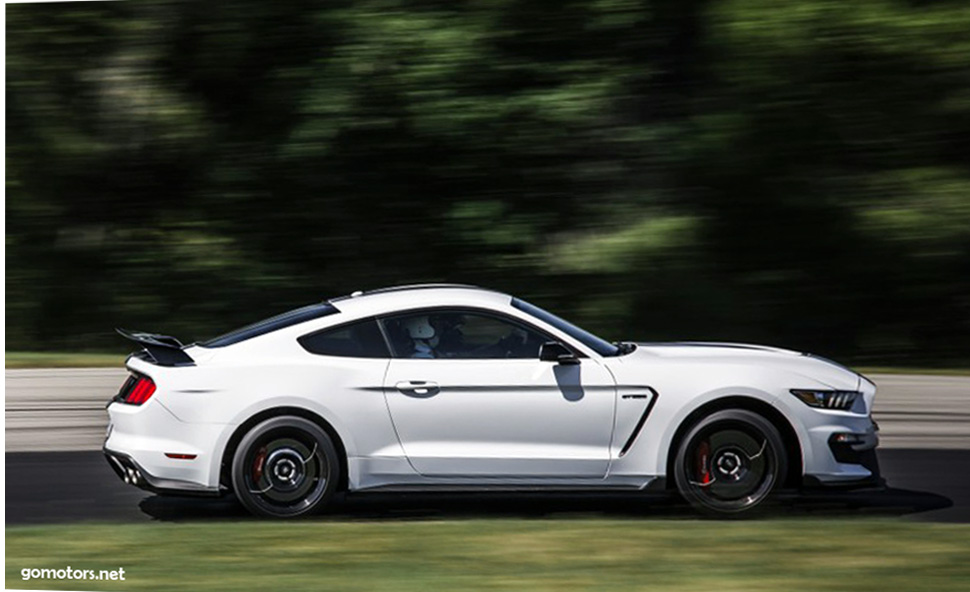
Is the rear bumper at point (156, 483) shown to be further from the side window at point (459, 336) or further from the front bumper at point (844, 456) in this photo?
the front bumper at point (844, 456)

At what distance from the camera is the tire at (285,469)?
6.77m

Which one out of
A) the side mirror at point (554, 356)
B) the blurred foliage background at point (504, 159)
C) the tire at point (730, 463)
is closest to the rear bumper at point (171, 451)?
the side mirror at point (554, 356)

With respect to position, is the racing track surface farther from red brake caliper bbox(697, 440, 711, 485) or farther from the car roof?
the car roof

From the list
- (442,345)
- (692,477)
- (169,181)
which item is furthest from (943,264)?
(169,181)

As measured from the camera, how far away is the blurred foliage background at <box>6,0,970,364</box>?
8.88 m

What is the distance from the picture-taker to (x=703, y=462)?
680cm

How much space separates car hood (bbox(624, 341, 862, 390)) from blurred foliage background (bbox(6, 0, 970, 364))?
1.30 meters

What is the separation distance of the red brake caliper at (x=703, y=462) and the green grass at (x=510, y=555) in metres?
0.23

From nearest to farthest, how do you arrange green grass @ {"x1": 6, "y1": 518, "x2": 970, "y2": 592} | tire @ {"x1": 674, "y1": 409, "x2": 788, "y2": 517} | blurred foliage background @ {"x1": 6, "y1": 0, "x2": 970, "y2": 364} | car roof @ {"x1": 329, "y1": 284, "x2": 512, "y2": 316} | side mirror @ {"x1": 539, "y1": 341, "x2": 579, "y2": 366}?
green grass @ {"x1": 6, "y1": 518, "x2": 970, "y2": 592}, tire @ {"x1": 674, "y1": 409, "x2": 788, "y2": 517}, side mirror @ {"x1": 539, "y1": 341, "x2": 579, "y2": 366}, car roof @ {"x1": 329, "y1": 284, "x2": 512, "y2": 316}, blurred foliage background @ {"x1": 6, "y1": 0, "x2": 970, "y2": 364}

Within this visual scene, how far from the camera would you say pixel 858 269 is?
356 inches

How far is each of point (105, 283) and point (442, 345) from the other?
10.4 feet

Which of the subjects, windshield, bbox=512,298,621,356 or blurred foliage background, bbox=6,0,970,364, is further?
blurred foliage background, bbox=6,0,970,364

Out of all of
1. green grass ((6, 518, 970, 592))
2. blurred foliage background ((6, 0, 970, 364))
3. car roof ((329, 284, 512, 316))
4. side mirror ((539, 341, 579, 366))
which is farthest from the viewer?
blurred foliage background ((6, 0, 970, 364))

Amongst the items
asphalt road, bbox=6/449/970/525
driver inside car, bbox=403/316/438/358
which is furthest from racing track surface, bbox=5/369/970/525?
driver inside car, bbox=403/316/438/358
